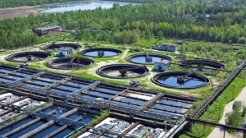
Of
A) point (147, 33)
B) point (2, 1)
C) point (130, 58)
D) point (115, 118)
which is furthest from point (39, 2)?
point (115, 118)

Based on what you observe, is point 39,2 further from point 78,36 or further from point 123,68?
point 123,68

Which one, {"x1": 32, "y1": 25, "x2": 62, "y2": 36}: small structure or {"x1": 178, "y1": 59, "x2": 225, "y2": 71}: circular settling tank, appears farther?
{"x1": 32, "y1": 25, "x2": 62, "y2": 36}: small structure

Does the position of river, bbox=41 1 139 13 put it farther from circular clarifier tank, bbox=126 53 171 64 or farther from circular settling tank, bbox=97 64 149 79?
circular settling tank, bbox=97 64 149 79

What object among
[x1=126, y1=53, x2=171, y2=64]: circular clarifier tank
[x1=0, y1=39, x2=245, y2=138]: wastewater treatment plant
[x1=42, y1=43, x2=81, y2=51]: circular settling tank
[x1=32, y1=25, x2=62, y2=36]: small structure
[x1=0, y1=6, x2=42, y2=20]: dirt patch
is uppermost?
[x1=0, y1=6, x2=42, y2=20]: dirt patch

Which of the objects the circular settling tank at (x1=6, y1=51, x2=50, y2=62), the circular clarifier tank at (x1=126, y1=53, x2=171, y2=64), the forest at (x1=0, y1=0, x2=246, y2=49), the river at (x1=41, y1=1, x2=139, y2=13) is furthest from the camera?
the river at (x1=41, y1=1, x2=139, y2=13)

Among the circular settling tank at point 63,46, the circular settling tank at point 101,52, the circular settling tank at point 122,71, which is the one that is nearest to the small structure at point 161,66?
the circular settling tank at point 122,71

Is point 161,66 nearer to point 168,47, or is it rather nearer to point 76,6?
point 168,47

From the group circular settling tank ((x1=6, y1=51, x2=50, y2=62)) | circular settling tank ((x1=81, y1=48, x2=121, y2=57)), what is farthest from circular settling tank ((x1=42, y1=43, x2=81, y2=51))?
circular settling tank ((x1=6, y1=51, x2=50, y2=62))
